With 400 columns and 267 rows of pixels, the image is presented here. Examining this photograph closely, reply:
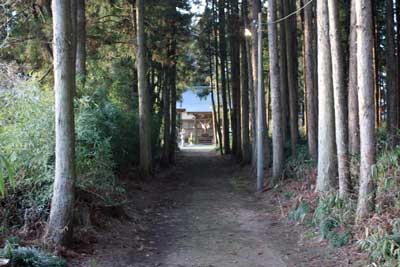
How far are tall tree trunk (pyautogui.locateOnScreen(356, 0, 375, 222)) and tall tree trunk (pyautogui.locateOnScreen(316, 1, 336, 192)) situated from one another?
2.73m

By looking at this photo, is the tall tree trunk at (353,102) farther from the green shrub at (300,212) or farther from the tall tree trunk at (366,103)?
the tall tree trunk at (366,103)

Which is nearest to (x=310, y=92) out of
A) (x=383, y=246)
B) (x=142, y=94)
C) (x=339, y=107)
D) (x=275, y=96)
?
(x=275, y=96)

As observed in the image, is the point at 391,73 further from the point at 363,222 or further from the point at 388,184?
the point at 363,222

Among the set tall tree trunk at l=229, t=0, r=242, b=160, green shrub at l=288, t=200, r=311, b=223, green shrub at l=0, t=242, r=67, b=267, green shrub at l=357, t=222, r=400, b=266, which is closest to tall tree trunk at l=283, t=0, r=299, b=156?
tall tree trunk at l=229, t=0, r=242, b=160

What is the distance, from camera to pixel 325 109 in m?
10.7

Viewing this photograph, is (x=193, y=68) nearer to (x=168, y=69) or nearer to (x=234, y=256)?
(x=168, y=69)

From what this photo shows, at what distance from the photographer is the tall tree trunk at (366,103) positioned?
7.74 m

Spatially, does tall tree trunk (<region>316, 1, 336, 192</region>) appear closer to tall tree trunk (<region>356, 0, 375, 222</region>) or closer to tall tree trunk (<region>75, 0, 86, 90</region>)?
tall tree trunk (<region>356, 0, 375, 222</region>)

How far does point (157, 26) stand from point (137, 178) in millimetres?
8281

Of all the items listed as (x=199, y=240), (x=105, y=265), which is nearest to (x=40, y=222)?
(x=105, y=265)

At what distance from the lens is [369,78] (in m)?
7.83

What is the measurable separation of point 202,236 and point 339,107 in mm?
3789

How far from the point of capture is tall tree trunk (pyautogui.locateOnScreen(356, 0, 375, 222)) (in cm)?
774

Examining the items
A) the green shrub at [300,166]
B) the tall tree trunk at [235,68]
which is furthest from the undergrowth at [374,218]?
the tall tree trunk at [235,68]
